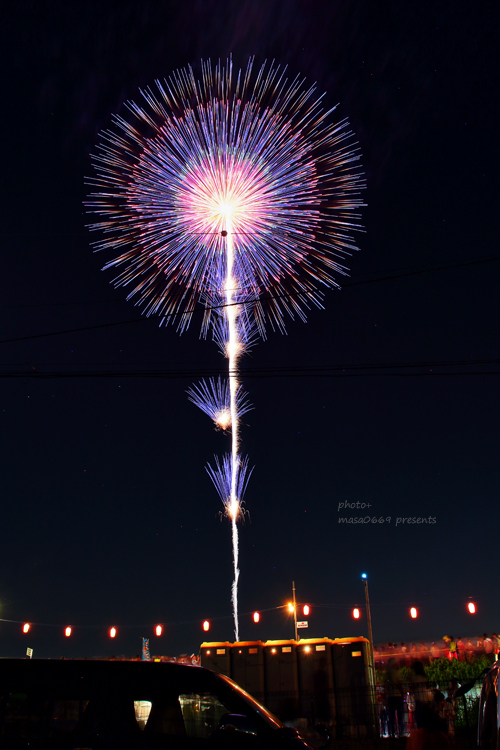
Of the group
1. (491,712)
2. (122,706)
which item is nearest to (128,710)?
(122,706)

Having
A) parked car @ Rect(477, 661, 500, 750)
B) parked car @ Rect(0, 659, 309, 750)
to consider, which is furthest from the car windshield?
parked car @ Rect(477, 661, 500, 750)

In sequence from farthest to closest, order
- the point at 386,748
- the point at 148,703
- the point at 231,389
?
the point at 231,389
the point at 386,748
the point at 148,703

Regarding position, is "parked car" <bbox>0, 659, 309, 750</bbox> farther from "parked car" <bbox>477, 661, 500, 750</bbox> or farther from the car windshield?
"parked car" <bbox>477, 661, 500, 750</bbox>

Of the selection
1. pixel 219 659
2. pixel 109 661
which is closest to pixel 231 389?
pixel 219 659

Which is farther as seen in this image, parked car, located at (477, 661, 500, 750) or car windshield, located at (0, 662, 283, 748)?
parked car, located at (477, 661, 500, 750)

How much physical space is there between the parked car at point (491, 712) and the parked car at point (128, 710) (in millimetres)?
1703

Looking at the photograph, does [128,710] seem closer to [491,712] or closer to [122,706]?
[122,706]

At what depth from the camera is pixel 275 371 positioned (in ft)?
42.2

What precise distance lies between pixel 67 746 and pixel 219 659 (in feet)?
43.7

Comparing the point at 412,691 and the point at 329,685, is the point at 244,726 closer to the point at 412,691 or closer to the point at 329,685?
the point at 412,691

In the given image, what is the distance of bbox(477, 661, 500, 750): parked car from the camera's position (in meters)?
4.35

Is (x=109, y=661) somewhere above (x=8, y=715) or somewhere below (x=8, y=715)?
above

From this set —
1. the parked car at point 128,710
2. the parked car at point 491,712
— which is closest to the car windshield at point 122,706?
the parked car at point 128,710

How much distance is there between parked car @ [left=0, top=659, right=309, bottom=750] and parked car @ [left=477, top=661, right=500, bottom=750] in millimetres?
1703
